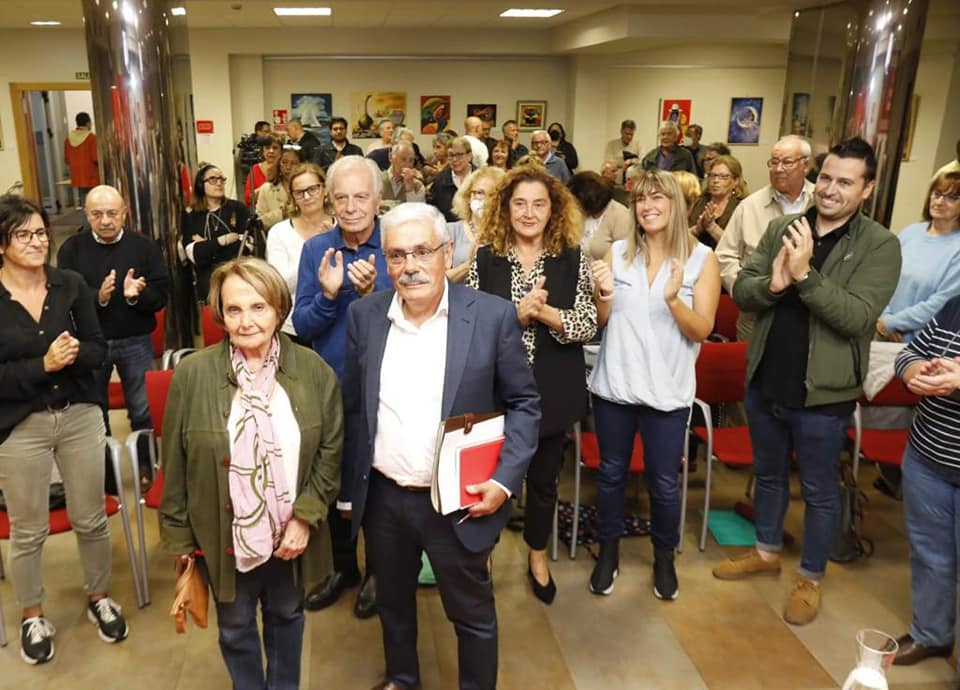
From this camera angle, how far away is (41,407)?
2.63 metres

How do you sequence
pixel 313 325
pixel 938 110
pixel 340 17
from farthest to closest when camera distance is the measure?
pixel 340 17, pixel 938 110, pixel 313 325

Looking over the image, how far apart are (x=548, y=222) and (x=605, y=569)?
5.04ft

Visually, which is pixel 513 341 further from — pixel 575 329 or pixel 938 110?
pixel 938 110

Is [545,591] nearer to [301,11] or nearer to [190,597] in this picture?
[190,597]

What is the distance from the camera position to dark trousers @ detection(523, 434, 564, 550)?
3047mm

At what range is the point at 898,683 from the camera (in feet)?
8.97

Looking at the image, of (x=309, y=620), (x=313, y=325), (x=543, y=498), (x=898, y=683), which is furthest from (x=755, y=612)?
(x=313, y=325)

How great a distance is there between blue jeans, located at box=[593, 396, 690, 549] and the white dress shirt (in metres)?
1.18

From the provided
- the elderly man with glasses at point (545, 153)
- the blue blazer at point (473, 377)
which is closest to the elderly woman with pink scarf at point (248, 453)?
the blue blazer at point (473, 377)

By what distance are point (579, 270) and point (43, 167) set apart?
14459mm

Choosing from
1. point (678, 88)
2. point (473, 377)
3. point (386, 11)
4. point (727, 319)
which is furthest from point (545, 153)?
point (473, 377)

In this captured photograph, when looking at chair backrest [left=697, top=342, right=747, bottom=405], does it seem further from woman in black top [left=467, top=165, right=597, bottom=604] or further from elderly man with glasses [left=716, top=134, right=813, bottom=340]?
woman in black top [left=467, top=165, right=597, bottom=604]

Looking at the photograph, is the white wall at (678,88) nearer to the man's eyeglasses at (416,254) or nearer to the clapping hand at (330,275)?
the clapping hand at (330,275)

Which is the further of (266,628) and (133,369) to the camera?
(133,369)
